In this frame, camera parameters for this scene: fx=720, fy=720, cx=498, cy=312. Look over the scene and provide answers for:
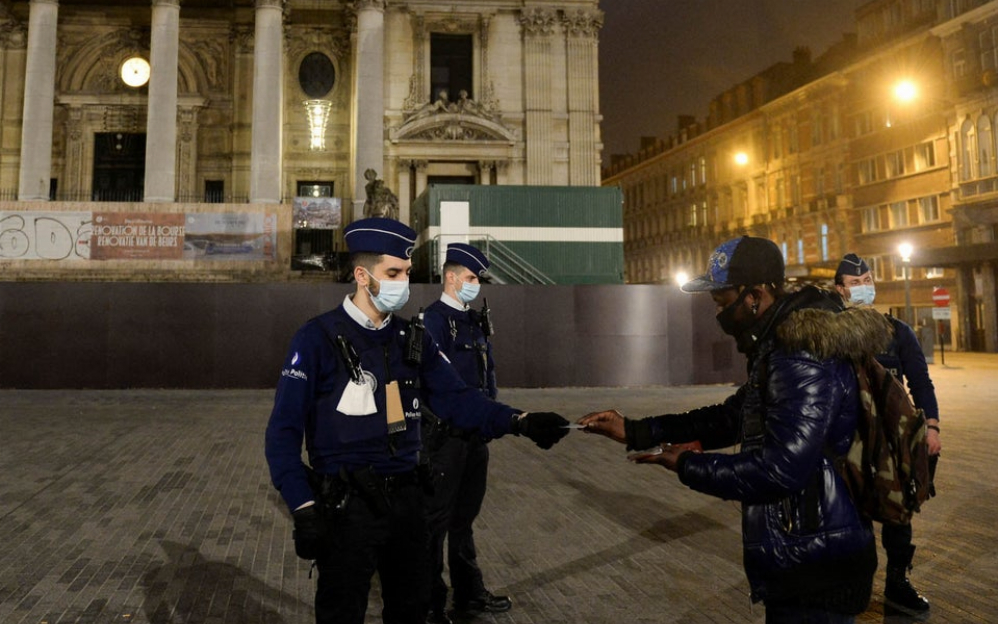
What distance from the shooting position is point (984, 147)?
1427 inches

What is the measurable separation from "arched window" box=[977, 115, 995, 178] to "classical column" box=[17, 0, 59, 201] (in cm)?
4273

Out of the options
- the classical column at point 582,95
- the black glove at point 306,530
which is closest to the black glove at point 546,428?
the black glove at point 306,530

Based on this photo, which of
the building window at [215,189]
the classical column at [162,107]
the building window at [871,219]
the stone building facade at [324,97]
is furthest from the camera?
the building window at [871,219]

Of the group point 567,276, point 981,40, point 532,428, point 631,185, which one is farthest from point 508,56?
point 631,185

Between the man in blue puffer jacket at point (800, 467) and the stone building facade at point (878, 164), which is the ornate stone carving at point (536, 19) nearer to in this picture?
the stone building facade at point (878, 164)

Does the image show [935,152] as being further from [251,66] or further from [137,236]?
[137,236]

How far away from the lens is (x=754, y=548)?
2.52 meters

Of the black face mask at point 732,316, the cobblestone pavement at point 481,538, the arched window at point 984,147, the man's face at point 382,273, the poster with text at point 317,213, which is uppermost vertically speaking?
the arched window at point 984,147

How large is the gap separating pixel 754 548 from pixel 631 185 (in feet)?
247

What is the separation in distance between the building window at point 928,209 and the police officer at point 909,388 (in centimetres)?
4071

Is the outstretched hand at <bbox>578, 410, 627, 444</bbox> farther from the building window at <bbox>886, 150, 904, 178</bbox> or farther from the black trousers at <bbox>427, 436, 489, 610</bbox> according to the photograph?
the building window at <bbox>886, 150, 904, 178</bbox>

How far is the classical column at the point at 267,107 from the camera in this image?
27656 mm

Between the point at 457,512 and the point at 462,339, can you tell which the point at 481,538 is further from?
the point at 462,339

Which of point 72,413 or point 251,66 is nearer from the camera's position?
point 72,413
